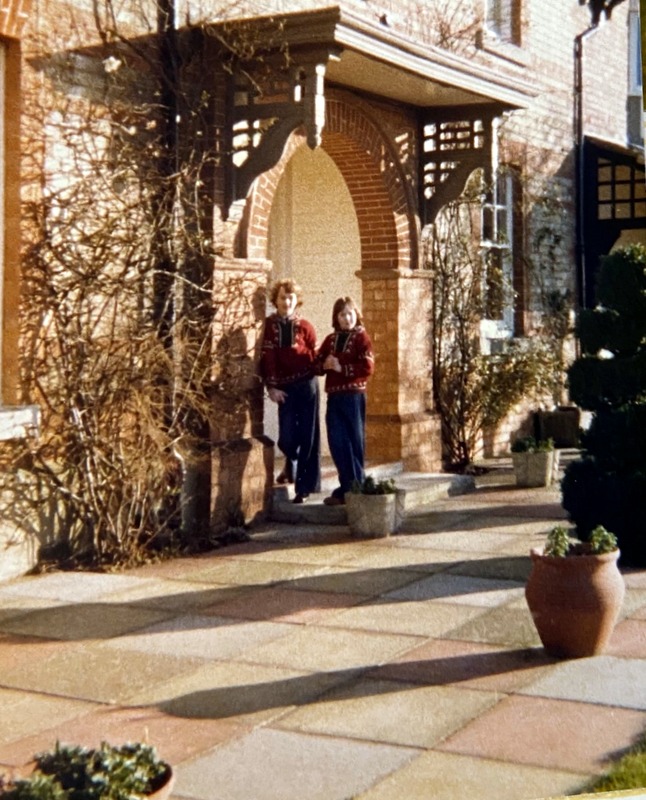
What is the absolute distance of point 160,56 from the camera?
316 inches

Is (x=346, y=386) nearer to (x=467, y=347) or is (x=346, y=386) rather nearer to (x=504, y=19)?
(x=467, y=347)

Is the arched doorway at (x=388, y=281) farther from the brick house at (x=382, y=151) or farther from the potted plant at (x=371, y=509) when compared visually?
the potted plant at (x=371, y=509)

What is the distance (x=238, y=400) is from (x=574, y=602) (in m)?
3.50

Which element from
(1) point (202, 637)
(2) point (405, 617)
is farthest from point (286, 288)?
(1) point (202, 637)

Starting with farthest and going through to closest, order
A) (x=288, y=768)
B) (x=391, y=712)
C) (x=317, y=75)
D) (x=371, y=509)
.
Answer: (x=371, y=509)
(x=317, y=75)
(x=391, y=712)
(x=288, y=768)

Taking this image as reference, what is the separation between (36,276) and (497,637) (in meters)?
3.16

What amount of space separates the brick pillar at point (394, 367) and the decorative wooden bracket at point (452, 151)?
0.68m

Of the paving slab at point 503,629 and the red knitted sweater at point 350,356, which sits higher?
the red knitted sweater at point 350,356

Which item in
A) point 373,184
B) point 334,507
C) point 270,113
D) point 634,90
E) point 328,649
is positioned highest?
point 634,90

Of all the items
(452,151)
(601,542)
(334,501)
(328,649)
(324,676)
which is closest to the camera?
(324,676)

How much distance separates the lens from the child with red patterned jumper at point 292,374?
8734 mm

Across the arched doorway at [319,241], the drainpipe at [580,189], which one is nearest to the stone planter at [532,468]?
the arched doorway at [319,241]

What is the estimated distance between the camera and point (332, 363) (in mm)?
8750

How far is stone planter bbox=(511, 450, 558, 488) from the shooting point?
10594 mm
